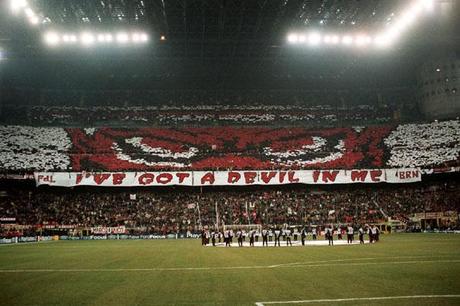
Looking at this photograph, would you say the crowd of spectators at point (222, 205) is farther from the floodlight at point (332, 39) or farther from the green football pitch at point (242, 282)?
the green football pitch at point (242, 282)

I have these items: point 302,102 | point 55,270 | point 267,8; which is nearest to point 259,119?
point 302,102

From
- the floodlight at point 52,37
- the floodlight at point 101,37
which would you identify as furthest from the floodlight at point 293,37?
the floodlight at point 52,37

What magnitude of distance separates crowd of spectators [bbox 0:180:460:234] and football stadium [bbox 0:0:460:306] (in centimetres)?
22

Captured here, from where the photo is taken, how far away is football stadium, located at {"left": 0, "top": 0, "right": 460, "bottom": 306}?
4191 cm

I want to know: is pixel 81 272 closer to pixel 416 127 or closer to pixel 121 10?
pixel 121 10

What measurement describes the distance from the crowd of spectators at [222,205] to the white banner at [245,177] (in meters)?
1.91

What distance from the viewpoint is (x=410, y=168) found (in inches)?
2084

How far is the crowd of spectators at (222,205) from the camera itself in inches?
1941

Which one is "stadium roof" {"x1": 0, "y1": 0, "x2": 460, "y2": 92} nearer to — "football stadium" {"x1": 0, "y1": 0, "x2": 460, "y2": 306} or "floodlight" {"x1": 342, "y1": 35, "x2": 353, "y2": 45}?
"football stadium" {"x1": 0, "y1": 0, "x2": 460, "y2": 306}

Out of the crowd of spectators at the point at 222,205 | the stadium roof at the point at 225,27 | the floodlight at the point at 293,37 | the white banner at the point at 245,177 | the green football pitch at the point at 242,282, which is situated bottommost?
the green football pitch at the point at 242,282

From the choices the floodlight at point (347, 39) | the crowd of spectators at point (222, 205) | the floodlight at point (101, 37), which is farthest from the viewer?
Result: the crowd of spectators at point (222, 205)

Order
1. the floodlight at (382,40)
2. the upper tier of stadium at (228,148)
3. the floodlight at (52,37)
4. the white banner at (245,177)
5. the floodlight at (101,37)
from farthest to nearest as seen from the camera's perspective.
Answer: the upper tier of stadium at (228,148) → the white banner at (245,177) → the floodlight at (382,40) → the floodlight at (101,37) → the floodlight at (52,37)

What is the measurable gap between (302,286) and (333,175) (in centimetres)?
4188

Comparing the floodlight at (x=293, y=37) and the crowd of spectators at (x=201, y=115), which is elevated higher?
the floodlight at (x=293, y=37)
